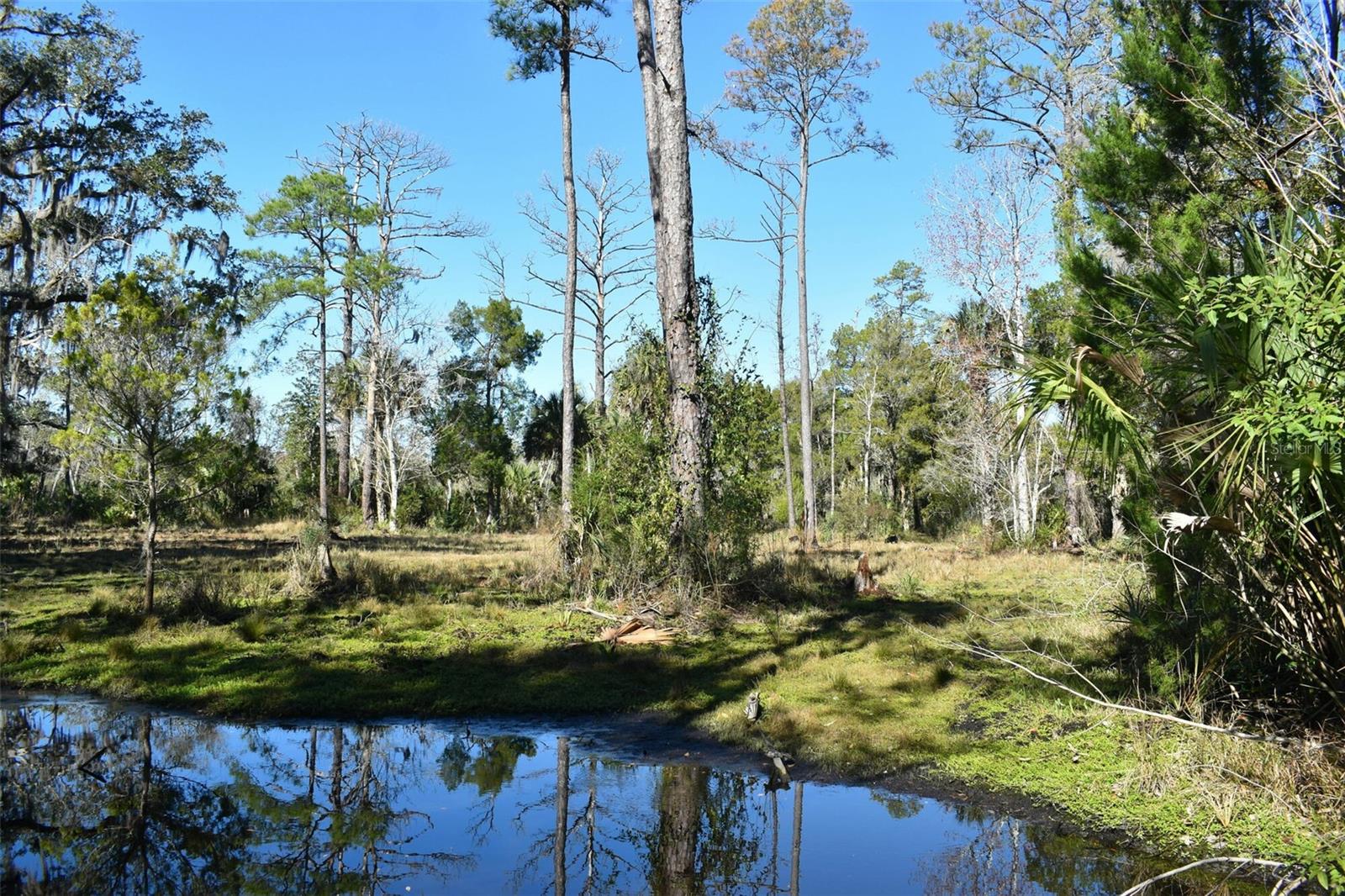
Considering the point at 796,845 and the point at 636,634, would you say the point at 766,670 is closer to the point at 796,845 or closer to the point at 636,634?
A: the point at 636,634

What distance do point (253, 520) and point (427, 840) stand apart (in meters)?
26.0

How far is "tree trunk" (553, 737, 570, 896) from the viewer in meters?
4.90

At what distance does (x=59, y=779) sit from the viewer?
609cm

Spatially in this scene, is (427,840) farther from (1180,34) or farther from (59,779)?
(1180,34)

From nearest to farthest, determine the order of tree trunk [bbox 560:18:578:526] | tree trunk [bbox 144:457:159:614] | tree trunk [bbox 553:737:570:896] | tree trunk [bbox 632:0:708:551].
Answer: tree trunk [bbox 553:737:570:896], tree trunk [bbox 144:457:159:614], tree trunk [bbox 632:0:708:551], tree trunk [bbox 560:18:578:526]

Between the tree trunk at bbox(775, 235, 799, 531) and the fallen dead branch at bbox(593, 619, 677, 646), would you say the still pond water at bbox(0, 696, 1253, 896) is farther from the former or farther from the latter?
the tree trunk at bbox(775, 235, 799, 531)

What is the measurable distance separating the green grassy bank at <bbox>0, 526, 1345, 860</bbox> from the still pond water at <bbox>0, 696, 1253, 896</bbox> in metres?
0.56

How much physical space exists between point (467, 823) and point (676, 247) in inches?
345

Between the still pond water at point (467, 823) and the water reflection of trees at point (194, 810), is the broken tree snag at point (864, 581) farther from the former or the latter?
the water reflection of trees at point (194, 810)

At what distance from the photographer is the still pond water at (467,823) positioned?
473cm

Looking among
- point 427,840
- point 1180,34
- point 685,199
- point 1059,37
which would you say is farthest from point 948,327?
point 427,840

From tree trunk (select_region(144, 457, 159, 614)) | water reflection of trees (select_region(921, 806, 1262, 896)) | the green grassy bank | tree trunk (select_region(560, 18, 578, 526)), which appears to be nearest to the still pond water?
water reflection of trees (select_region(921, 806, 1262, 896))

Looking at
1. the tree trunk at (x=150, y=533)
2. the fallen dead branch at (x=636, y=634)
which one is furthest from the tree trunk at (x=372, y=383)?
the fallen dead branch at (x=636, y=634)

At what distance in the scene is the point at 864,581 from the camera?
541 inches
